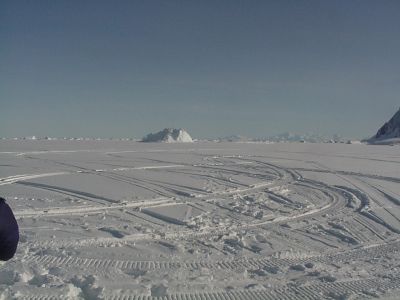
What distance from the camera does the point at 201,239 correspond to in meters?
8.27

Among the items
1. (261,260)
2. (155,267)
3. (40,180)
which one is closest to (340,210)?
(261,260)

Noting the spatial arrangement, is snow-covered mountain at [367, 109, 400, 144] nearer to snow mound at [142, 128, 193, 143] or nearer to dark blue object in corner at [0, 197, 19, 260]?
snow mound at [142, 128, 193, 143]

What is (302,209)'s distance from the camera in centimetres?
1118

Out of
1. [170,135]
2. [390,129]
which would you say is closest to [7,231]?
[170,135]

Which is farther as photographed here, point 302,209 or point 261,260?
point 302,209

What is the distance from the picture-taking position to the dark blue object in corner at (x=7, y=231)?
315 centimetres

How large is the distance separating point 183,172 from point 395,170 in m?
9.88

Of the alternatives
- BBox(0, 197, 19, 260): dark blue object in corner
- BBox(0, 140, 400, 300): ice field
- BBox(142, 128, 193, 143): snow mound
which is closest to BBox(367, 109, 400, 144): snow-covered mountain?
BBox(142, 128, 193, 143): snow mound

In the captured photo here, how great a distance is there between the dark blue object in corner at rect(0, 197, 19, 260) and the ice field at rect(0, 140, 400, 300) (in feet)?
7.29

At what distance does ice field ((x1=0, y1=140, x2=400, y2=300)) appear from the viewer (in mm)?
5875

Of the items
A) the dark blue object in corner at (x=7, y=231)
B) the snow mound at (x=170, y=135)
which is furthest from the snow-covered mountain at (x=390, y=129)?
the dark blue object in corner at (x=7, y=231)

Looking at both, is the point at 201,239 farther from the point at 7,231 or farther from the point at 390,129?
the point at 390,129

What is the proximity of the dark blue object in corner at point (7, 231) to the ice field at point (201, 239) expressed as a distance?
2223 millimetres

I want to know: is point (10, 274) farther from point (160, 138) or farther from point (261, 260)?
point (160, 138)
